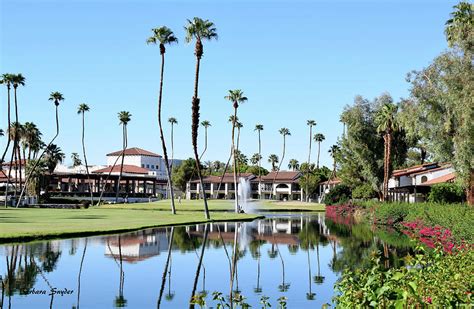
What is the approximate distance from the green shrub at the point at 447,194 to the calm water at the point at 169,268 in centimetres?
2650

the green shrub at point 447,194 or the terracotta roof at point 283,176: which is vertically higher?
the terracotta roof at point 283,176

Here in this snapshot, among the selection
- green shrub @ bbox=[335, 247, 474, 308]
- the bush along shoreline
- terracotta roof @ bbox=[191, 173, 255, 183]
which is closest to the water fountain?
terracotta roof @ bbox=[191, 173, 255, 183]

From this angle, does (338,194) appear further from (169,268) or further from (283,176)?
(283,176)

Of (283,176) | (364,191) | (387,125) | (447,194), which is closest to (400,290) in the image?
(447,194)

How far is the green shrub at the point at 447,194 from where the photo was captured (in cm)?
6328

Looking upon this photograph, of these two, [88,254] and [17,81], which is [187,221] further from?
[17,81]

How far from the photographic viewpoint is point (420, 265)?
12.1m

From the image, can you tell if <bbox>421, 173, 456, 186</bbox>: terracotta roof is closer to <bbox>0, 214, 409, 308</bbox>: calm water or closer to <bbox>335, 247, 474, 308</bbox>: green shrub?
<bbox>0, 214, 409, 308</bbox>: calm water

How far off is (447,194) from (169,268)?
46006 millimetres

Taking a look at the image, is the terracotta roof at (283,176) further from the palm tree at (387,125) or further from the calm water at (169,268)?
the calm water at (169,268)

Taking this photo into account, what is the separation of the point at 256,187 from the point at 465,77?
132526mm

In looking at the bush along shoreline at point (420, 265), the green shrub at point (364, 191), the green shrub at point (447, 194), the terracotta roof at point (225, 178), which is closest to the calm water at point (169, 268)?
the bush along shoreline at point (420, 265)

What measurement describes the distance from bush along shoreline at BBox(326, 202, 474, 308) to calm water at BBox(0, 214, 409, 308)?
2.14 m

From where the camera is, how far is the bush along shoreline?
7.50 metres
